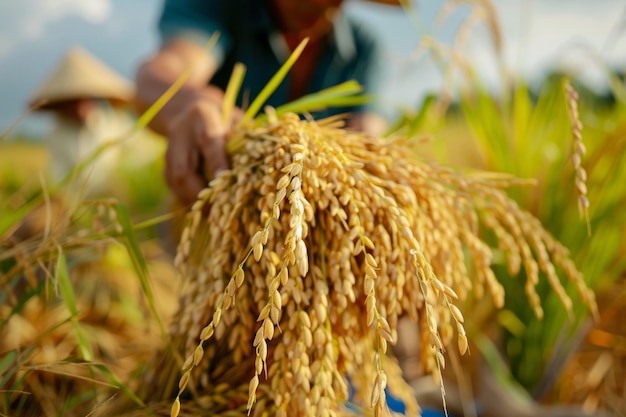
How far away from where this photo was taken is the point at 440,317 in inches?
33.6

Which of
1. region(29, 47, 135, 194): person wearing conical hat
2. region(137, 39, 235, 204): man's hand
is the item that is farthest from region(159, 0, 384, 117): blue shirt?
region(29, 47, 135, 194): person wearing conical hat

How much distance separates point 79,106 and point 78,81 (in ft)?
0.74

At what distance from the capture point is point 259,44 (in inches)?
83.0

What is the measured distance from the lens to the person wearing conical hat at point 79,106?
12.7 ft

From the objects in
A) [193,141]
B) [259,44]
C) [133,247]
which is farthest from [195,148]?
[259,44]

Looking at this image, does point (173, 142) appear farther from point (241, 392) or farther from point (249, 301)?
point (241, 392)

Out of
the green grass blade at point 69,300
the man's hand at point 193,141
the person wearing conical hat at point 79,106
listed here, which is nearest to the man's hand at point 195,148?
the man's hand at point 193,141

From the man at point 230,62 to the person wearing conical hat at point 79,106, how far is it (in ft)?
6.76

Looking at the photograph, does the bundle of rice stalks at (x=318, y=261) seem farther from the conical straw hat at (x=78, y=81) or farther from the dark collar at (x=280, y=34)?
the conical straw hat at (x=78, y=81)

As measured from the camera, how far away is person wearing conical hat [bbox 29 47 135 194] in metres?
3.87

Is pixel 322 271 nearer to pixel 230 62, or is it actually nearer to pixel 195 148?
pixel 195 148

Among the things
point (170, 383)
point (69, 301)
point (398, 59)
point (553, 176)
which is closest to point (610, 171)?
point (553, 176)

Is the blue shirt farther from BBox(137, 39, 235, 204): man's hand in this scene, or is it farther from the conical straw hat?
the conical straw hat

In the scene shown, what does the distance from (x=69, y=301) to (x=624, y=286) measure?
1540 mm
